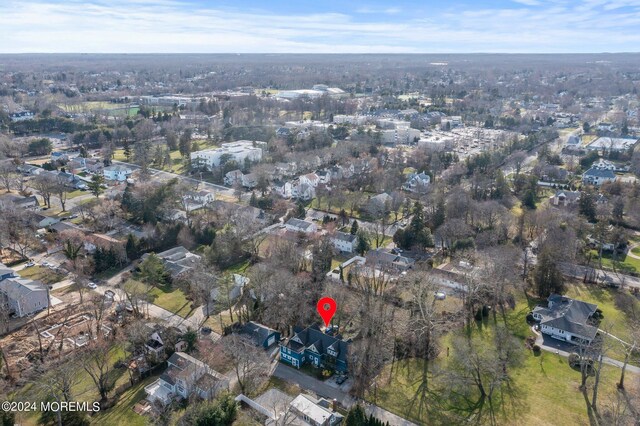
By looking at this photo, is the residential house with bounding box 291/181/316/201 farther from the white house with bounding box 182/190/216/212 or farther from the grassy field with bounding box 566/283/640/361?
the grassy field with bounding box 566/283/640/361

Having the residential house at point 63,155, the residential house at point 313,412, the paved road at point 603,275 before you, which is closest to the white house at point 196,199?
the residential house at point 63,155

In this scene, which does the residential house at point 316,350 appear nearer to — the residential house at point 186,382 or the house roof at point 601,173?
the residential house at point 186,382

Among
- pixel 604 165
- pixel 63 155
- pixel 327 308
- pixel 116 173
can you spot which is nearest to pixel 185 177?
pixel 116 173

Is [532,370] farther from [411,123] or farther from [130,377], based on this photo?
[411,123]

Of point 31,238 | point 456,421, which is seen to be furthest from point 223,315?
point 31,238

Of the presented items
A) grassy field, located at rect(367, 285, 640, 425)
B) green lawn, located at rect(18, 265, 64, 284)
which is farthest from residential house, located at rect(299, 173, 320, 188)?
grassy field, located at rect(367, 285, 640, 425)
